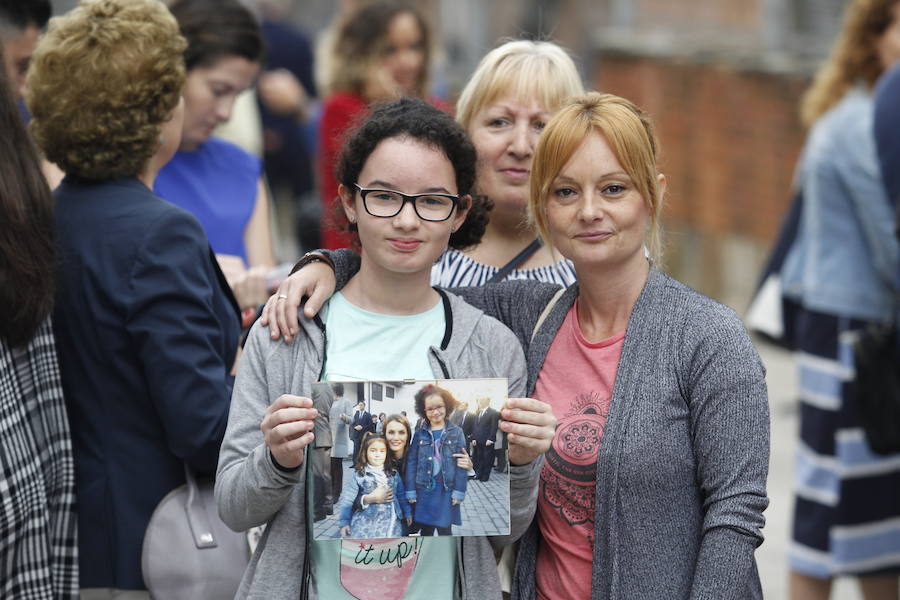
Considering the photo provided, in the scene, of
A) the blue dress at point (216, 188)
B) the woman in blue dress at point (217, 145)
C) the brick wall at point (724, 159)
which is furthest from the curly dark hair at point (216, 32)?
the brick wall at point (724, 159)

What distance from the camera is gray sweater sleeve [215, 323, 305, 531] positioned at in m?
2.36

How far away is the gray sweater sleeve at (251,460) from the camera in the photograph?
2.36m

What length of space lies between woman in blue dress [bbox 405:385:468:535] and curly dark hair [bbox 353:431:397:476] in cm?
3

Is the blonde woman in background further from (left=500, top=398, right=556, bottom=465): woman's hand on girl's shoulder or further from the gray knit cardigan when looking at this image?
(left=500, top=398, right=556, bottom=465): woman's hand on girl's shoulder

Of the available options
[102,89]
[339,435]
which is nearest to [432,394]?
[339,435]

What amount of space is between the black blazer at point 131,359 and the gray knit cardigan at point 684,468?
3.00 ft

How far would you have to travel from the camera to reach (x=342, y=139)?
108 inches

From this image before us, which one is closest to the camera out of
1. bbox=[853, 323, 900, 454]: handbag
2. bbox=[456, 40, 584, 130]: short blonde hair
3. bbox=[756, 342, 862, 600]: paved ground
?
bbox=[456, 40, 584, 130]: short blonde hair

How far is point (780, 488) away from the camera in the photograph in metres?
6.57

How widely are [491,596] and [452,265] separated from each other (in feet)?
3.22

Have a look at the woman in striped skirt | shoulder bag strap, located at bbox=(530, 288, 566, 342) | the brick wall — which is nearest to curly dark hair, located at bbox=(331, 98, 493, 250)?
shoulder bag strap, located at bbox=(530, 288, 566, 342)

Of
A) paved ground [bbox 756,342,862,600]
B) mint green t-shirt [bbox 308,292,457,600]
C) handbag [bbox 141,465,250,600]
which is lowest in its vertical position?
paved ground [bbox 756,342,862,600]

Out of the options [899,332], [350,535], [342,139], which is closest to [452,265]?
[342,139]

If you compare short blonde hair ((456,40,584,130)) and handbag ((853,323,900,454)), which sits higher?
short blonde hair ((456,40,584,130))
